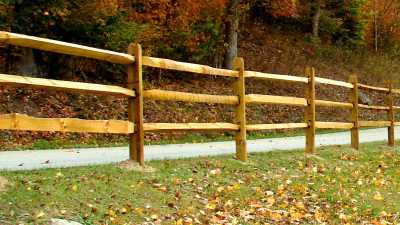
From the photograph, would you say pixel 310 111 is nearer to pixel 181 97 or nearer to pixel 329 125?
pixel 329 125

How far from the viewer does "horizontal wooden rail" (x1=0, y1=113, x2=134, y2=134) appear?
6161 mm

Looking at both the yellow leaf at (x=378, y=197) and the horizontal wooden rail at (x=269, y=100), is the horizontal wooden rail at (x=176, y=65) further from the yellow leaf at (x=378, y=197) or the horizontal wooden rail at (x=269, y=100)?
the yellow leaf at (x=378, y=197)

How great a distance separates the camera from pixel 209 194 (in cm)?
756

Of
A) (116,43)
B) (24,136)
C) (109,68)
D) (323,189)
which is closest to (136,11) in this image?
(109,68)

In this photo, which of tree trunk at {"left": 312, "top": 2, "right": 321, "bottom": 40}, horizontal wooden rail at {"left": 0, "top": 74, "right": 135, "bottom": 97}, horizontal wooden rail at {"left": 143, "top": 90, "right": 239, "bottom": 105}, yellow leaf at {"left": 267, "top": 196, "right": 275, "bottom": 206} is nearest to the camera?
horizontal wooden rail at {"left": 0, "top": 74, "right": 135, "bottom": 97}

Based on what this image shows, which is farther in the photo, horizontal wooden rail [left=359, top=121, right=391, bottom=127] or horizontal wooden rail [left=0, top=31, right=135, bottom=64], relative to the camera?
horizontal wooden rail [left=359, top=121, right=391, bottom=127]

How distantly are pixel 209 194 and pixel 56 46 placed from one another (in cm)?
269

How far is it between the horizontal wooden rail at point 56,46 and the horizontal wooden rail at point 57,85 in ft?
1.26

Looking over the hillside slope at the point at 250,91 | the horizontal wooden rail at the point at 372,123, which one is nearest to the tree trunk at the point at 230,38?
the hillside slope at the point at 250,91

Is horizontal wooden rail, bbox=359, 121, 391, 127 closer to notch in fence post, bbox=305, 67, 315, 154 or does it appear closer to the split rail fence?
notch in fence post, bbox=305, 67, 315, 154

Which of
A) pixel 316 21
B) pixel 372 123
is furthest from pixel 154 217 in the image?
pixel 316 21

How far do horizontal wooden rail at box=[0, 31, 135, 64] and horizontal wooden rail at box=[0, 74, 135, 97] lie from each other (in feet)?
1.26

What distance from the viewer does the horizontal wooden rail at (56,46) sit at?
6251 mm

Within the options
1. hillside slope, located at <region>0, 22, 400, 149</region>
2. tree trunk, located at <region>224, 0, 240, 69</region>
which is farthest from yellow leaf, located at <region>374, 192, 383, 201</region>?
tree trunk, located at <region>224, 0, 240, 69</region>
